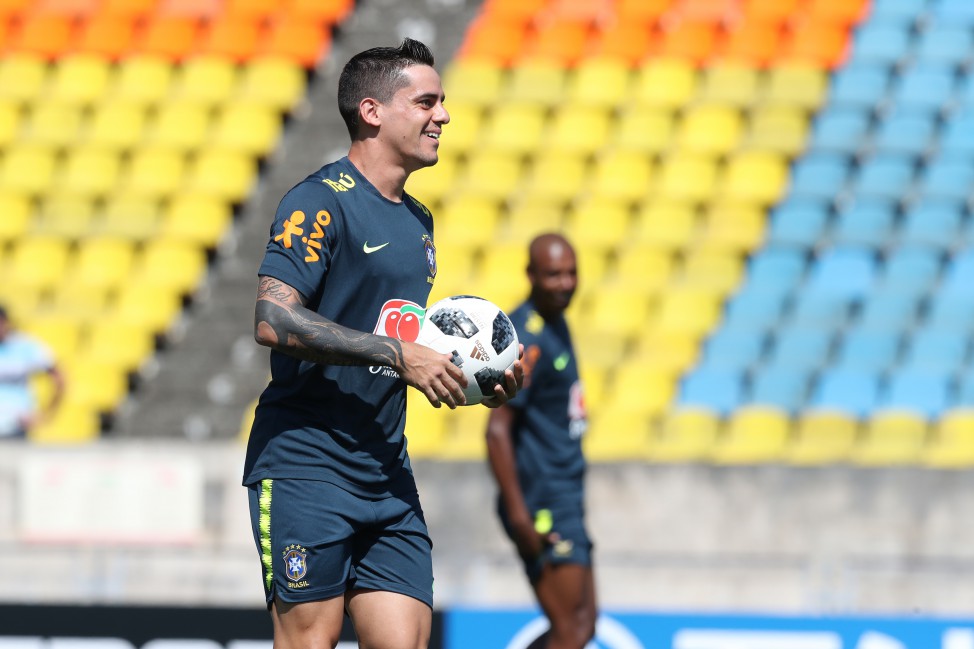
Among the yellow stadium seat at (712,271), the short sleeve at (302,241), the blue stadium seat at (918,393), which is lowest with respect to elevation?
the short sleeve at (302,241)

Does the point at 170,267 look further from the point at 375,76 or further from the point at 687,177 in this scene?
the point at 375,76

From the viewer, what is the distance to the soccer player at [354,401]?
13.5 feet

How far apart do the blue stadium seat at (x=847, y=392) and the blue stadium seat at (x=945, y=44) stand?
12.8 feet

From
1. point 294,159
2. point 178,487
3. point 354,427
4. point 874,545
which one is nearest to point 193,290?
point 294,159

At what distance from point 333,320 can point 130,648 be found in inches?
124

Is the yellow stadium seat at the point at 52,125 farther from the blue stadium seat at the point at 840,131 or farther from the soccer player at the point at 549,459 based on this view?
the soccer player at the point at 549,459

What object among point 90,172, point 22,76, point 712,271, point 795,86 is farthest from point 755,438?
point 22,76

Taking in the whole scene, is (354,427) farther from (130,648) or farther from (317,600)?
(130,648)

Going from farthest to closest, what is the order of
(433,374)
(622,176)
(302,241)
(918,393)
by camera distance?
(622,176), (918,393), (302,241), (433,374)

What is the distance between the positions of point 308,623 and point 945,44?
1083cm

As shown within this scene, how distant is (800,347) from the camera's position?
1109cm

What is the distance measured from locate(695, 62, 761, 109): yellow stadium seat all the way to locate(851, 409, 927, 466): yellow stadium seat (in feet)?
13.3

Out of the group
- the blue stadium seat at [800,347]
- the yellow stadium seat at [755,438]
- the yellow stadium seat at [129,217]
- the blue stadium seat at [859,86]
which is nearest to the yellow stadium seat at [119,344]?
the yellow stadium seat at [129,217]

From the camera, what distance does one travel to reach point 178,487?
9695 millimetres
